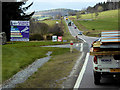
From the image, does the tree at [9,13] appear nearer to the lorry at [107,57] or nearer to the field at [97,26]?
the field at [97,26]

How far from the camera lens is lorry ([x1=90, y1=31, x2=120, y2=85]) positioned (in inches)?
379

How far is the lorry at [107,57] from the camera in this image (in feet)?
31.6

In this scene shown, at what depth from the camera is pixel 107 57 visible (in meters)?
9.75

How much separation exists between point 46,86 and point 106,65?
2484 mm

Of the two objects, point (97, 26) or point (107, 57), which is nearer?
point (107, 57)

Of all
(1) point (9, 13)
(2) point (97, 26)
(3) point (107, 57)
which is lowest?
(3) point (107, 57)

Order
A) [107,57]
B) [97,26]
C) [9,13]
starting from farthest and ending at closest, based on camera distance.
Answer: [97,26] → [9,13] → [107,57]

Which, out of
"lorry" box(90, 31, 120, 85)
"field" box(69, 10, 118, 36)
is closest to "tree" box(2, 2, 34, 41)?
"field" box(69, 10, 118, 36)

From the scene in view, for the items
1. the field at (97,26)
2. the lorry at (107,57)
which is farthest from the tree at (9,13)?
the lorry at (107,57)

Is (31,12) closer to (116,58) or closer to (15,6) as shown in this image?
(15,6)

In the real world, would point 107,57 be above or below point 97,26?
below

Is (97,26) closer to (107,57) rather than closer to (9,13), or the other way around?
(9,13)

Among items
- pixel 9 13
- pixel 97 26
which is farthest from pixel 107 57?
pixel 97 26

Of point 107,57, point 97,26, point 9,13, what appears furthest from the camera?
point 97,26
